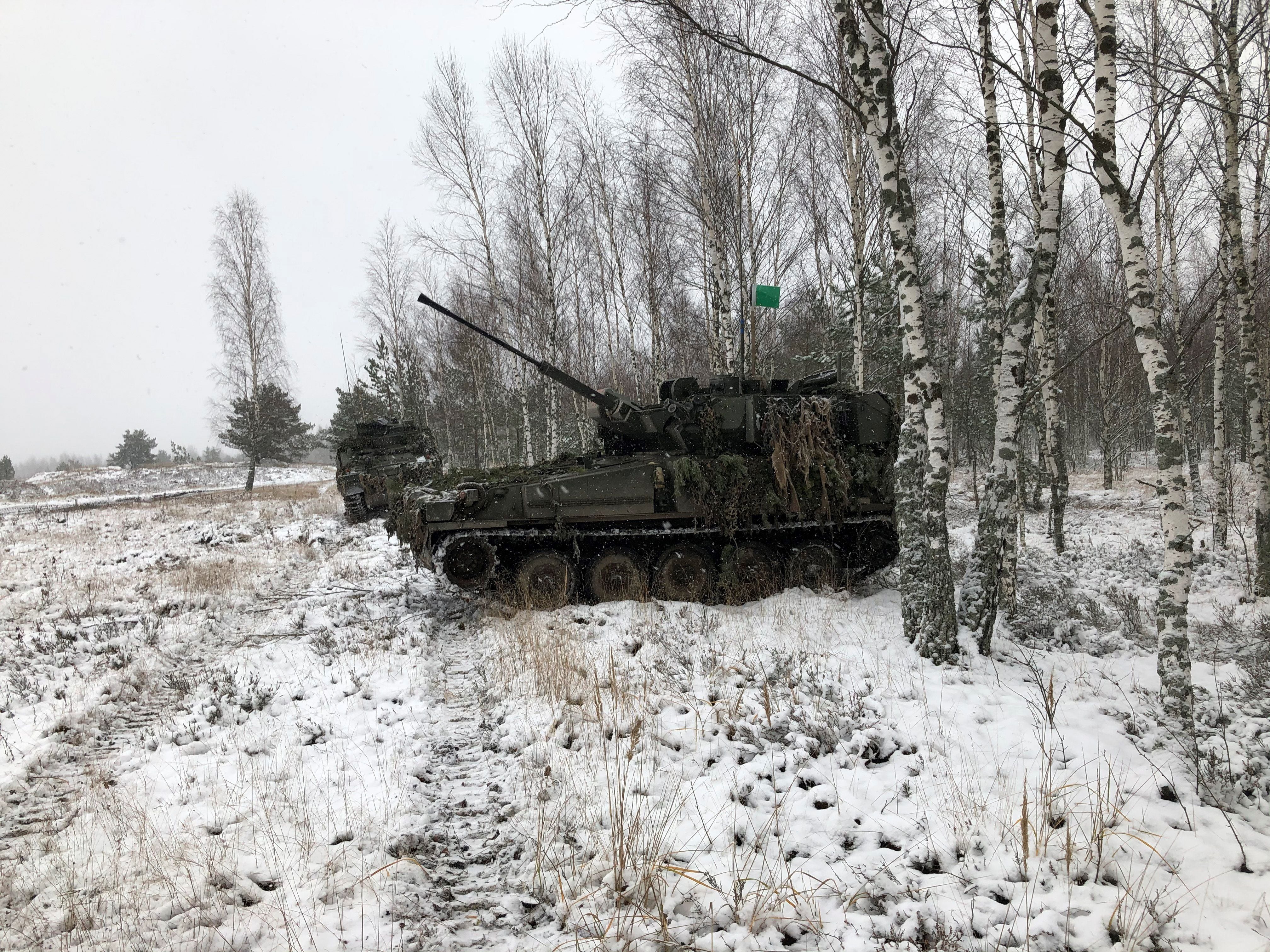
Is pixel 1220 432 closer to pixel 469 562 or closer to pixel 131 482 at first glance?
A: pixel 469 562

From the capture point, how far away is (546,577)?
7.97 meters

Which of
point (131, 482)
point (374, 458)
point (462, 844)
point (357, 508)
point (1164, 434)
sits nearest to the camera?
point (462, 844)

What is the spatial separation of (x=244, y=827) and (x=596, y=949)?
2.12 metres

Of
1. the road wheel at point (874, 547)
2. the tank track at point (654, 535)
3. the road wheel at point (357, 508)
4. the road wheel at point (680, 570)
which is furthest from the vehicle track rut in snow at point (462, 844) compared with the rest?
the road wheel at point (357, 508)

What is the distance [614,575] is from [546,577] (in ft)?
2.80

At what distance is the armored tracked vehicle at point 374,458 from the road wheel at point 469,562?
20.9 feet

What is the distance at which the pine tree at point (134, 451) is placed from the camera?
158 ft

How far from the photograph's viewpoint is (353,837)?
3.21 m

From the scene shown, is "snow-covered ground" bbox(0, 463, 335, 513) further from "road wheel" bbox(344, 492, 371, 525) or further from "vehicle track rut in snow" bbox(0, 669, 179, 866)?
"vehicle track rut in snow" bbox(0, 669, 179, 866)

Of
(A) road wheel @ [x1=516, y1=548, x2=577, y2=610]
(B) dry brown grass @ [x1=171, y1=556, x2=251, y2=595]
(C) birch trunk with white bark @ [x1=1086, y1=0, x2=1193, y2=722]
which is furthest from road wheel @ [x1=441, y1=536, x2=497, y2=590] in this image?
(C) birch trunk with white bark @ [x1=1086, y1=0, x2=1193, y2=722]

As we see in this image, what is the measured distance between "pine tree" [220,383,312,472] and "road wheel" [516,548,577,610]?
70.4 feet

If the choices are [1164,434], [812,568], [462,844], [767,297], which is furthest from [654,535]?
[1164,434]

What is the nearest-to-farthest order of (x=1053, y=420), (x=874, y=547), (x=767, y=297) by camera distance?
(x=874, y=547) < (x=767, y=297) < (x=1053, y=420)

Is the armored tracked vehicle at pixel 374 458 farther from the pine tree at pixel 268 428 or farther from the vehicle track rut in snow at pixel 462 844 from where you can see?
the pine tree at pixel 268 428
